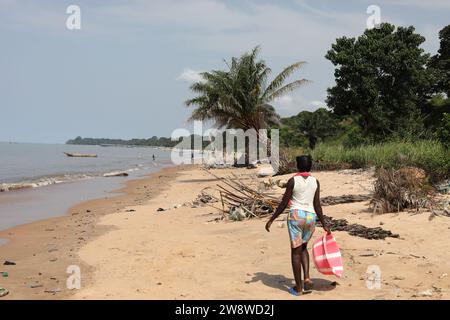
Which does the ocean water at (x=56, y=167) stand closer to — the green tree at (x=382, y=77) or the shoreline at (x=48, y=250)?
the shoreline at (x=48, y=250)

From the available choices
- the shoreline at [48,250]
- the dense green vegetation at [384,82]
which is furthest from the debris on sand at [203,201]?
the dense green vegetation at [384,82]

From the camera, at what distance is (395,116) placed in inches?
1191

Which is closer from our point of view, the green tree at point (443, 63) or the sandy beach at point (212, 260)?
the sandy beach at point (212, 260)

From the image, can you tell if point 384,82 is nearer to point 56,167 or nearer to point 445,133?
point 445,133

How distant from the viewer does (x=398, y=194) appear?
30.5 feet

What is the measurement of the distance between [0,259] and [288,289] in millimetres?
5660

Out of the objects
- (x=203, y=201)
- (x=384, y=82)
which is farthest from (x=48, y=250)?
(x=384, y=82)

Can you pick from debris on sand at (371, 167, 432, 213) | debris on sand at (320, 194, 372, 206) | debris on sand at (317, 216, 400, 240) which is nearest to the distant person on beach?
debris on sand at (317, 216, 400, 240)

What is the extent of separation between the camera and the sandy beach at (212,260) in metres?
5.96

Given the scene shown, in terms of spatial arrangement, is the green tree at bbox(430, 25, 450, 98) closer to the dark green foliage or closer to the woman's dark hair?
the dark green foliage

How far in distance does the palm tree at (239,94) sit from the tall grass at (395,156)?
3276mm

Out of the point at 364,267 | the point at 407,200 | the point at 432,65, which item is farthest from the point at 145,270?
the point at 432,65

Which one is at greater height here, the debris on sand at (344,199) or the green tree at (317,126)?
the green tree at (317,126)

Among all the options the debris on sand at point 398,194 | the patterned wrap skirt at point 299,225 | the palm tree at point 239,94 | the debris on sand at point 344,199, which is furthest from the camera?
the palm tree at point 239,94
